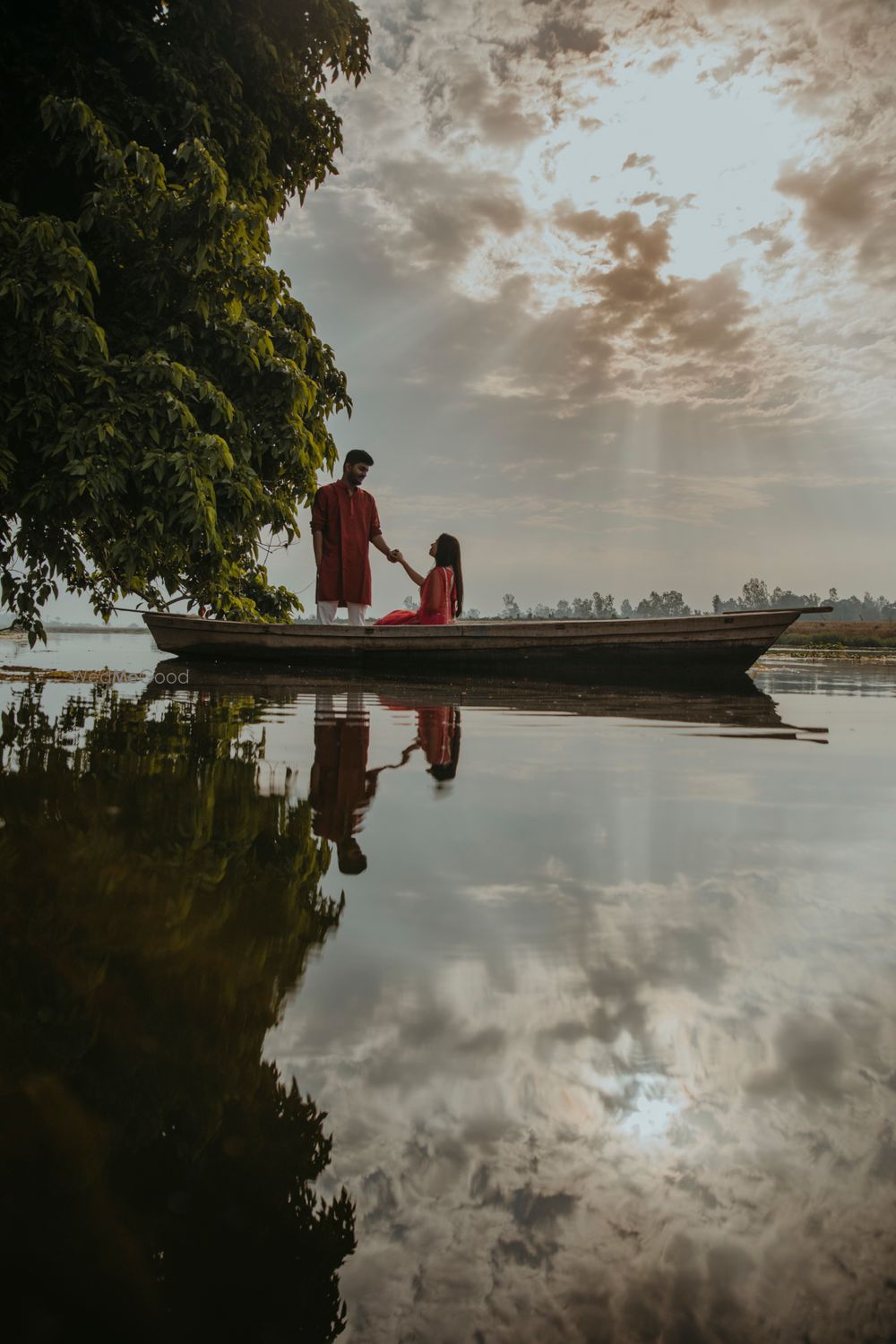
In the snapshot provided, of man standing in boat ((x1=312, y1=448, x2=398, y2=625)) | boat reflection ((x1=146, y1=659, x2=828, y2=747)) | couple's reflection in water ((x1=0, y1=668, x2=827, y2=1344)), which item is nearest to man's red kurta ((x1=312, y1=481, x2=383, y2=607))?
man standing in boat ((x1=312, y1=448, x2=398, y2=625))

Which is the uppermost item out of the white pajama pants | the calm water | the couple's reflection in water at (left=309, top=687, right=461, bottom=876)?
the white pajama pants

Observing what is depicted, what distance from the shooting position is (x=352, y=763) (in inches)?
157

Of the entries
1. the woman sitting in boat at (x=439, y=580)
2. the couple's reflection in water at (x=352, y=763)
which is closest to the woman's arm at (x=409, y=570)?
the woman sitting in boat at (x=439, y=580)

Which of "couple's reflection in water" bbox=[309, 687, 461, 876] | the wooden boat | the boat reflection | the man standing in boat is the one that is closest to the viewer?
"couple's reflection in water" bbox=[309, 687, 461, 876]

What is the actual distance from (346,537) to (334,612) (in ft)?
4.05

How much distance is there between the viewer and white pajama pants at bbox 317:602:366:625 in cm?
1222

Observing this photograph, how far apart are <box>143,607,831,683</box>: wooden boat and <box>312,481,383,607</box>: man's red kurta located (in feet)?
2.02

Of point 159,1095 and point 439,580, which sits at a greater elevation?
point 439,580

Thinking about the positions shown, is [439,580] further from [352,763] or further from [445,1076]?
[445,1076]

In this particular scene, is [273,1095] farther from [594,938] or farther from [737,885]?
[737,885]

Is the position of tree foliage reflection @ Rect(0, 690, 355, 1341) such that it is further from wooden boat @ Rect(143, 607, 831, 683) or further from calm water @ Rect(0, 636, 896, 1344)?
wooden boat @ Rect(143, 607, 831, 683)

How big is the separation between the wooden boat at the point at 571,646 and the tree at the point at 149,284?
102 inches

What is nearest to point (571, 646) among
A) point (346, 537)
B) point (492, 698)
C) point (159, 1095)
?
point (492, 698)

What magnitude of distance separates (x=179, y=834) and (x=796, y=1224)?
1.97m
